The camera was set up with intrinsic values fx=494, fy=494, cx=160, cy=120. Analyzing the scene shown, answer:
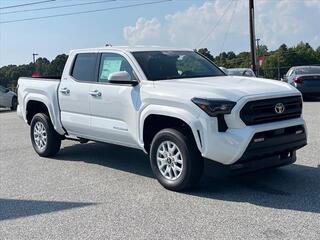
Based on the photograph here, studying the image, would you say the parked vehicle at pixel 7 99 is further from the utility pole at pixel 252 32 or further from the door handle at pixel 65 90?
the door handle at pixel 65 90

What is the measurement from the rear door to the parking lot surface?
2.26 ft

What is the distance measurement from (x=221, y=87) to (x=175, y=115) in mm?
649

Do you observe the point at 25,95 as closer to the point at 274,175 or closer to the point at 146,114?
the point at 146,114

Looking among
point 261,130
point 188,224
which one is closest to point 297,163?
point 261,130

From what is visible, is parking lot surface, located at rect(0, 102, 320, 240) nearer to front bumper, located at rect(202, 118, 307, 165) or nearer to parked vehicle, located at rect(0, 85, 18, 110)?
front bumper, located at rect(202, 118, 307, 165)

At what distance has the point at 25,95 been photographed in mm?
9180

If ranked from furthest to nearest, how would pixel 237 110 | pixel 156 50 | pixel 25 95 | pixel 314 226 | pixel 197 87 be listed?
pixel 25 95 < pixel 156 50 < pixel 197 87 < pixel 237 110 < pixel 314 226

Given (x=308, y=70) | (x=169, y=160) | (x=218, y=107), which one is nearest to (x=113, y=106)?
(x=169, y=160)

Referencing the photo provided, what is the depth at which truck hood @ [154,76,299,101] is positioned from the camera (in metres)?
5.75

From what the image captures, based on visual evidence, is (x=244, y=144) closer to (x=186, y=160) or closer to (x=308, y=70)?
(x=186, y=160)

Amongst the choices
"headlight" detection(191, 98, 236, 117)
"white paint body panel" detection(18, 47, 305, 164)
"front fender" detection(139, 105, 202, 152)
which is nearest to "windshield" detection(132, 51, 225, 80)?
"white paint body panel" detection(18, 47, 305, 164)

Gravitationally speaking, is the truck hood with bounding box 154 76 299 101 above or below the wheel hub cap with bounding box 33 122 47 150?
above

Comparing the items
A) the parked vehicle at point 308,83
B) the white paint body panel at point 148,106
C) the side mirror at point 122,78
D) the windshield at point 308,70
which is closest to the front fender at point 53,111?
the white paint body panel at point 148,106

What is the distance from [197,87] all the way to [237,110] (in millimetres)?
668
